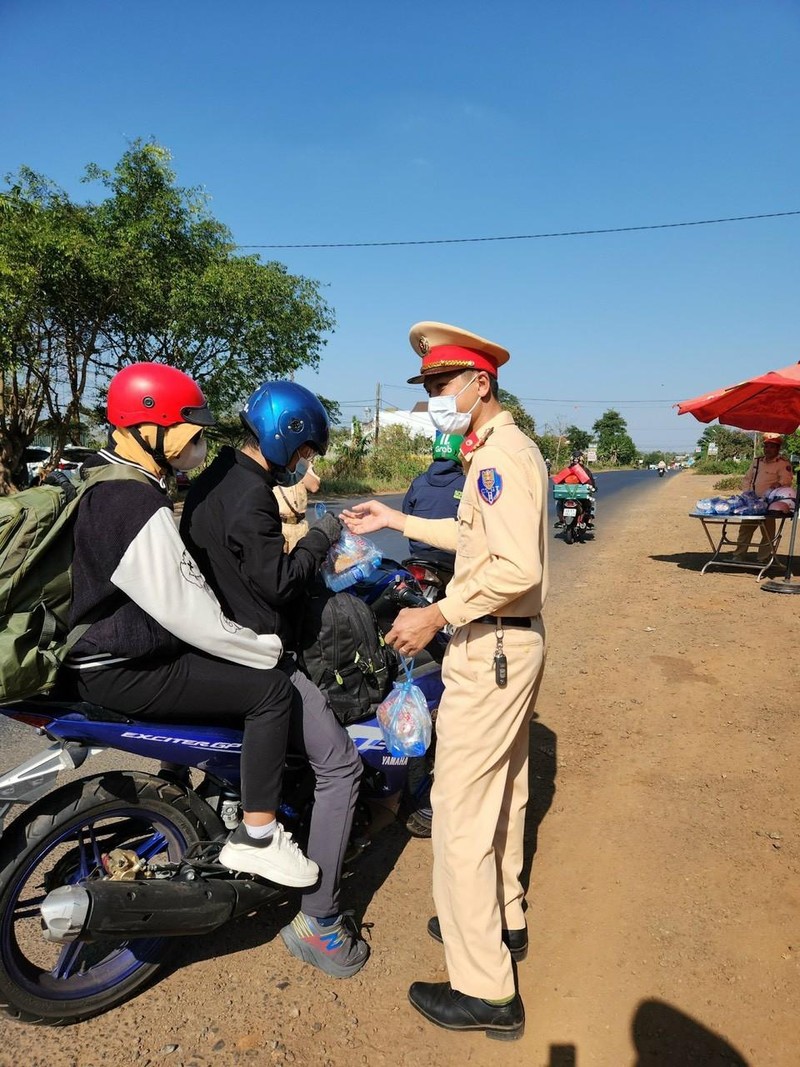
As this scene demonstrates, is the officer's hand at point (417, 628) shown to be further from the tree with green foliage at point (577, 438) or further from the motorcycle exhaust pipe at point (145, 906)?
the tree with green foliage at point (577, 438)

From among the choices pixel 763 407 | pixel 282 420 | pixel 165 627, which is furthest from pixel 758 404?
pixel 165 627

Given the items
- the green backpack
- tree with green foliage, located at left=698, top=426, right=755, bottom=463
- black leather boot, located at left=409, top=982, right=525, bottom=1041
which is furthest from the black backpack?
tree with green foliage, located at left=698, top=426, right=755, bottom=463

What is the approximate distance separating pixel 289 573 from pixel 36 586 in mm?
713

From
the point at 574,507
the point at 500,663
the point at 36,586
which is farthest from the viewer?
the point at 574,507

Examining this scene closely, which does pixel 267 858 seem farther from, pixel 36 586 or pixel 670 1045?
pixel 670 1045

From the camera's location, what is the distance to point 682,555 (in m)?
12.4

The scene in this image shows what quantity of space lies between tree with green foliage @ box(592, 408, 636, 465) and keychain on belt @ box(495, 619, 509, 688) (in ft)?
346

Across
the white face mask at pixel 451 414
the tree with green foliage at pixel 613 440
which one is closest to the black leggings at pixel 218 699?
the white face mask at pixel 451 414

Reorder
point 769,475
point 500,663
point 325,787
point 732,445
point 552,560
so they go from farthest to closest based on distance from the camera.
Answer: point 732,445, point 552,560, point 769,475, point 325,787, point 500,663

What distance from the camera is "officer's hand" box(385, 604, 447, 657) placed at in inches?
88.0

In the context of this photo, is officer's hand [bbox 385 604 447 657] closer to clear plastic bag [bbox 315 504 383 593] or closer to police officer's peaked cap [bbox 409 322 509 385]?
clear plastic bag [bbox 315 504 383 593]

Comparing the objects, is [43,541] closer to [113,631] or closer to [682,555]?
[113,631]

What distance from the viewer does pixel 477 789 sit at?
2.25 m

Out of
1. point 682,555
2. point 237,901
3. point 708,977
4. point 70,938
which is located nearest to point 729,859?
point 708,977
